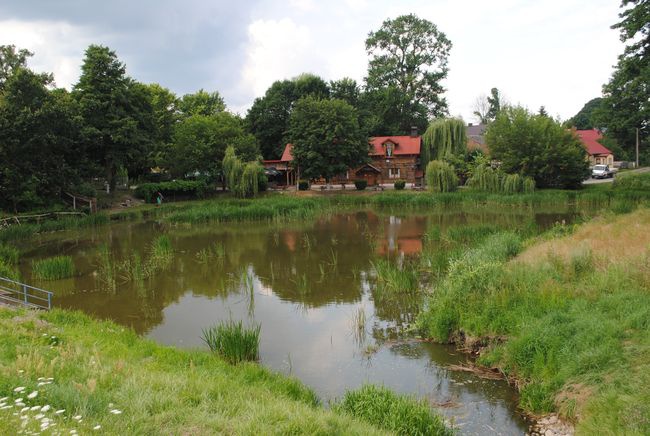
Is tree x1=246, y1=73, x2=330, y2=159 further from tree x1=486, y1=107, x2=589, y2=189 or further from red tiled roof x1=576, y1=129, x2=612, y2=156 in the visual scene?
red tiled roof x1=576, y1=129, x2=612, y2=156

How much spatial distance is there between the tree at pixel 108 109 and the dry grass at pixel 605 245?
3101 centimetres

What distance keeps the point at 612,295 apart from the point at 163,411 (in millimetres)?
7629

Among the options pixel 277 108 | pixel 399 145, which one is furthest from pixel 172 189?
pixel 399 145

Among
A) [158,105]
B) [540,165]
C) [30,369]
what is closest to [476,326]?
[30,369]

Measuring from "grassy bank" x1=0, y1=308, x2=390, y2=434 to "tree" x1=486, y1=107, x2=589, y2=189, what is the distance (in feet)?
120

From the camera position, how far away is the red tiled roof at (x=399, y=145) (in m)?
51.2

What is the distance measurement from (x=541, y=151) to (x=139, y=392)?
130ft

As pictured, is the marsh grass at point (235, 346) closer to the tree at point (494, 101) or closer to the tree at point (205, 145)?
the tree at point (205, 145)

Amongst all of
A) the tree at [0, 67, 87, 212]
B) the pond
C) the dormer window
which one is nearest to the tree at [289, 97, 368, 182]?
the dormer window

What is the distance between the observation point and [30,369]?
6199 mm

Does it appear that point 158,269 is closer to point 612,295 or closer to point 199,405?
point 199,405

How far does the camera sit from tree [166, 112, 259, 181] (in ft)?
140

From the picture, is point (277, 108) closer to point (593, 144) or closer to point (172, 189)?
point (172, 189)

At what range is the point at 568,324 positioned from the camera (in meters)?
7.98
